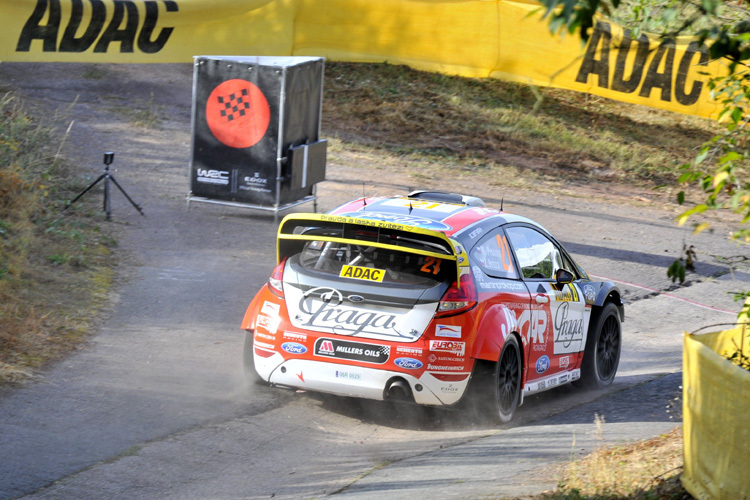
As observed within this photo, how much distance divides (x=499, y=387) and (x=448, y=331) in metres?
0.78

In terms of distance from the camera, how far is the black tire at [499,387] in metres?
7.82

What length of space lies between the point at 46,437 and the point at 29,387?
115 centimetres

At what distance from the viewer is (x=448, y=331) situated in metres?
7.64

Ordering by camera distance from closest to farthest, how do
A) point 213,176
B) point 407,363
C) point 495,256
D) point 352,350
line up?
point 407,363
point 352,350
point 495,256
point 213,176

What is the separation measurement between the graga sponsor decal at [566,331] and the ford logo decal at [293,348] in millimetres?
2536

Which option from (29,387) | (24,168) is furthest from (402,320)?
(24,168)

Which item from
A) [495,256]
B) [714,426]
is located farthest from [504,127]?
[714,426]

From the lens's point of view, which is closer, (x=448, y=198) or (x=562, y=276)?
(x=562, y=276)

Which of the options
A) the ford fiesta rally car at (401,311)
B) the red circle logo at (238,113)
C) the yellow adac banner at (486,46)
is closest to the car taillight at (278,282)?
the ford fiesta rally car at (401,311)

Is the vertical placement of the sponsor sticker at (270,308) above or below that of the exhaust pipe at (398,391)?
above

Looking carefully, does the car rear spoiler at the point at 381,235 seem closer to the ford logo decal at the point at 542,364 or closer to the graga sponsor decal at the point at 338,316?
the graga sponsor decal at the point at 338,316

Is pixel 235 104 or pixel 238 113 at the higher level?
pixel 235 104

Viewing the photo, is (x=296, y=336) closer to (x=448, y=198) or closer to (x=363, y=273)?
(x=363, y=273)

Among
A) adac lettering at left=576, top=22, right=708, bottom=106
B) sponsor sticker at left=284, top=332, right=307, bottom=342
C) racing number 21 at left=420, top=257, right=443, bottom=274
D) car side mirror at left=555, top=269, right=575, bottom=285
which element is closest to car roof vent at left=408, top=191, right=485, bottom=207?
car side mirror at left=555, top=269, right=575, bottom=285
